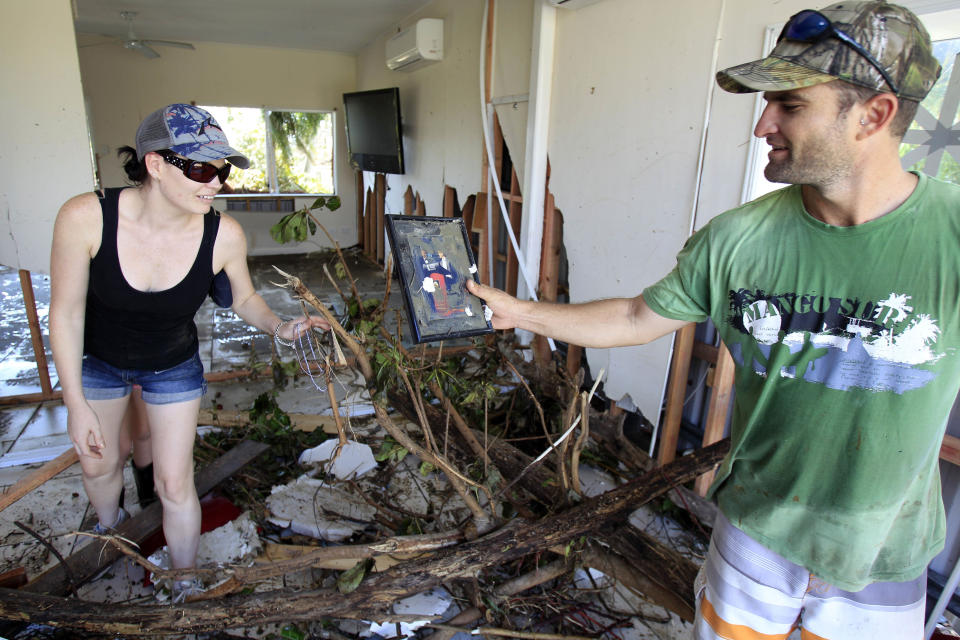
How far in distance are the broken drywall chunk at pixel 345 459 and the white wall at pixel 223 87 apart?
5044 mm

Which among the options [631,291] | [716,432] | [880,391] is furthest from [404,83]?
[880,391]

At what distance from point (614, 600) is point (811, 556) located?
1.14 meters

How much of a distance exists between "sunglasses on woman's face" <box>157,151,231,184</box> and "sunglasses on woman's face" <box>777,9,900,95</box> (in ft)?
4.86

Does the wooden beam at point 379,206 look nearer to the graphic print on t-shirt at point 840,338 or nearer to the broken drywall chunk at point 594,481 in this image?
the broken drywall chunk at point 594,481

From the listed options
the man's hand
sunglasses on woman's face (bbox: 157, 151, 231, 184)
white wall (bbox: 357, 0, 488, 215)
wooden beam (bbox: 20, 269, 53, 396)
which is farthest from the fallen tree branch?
white wall (bbox: 357, 0, 488, 215)

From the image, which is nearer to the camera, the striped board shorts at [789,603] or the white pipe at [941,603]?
the striped board shorts at [789,603]

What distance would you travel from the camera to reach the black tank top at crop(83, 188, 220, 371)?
170cm

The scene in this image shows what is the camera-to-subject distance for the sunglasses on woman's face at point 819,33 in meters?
1.01

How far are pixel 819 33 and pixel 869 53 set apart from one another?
4.0 inches

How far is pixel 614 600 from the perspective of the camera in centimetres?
213

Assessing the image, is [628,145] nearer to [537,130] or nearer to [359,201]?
[537,130]

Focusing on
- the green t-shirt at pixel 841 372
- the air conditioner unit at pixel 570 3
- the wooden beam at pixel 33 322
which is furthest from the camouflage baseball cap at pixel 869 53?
the wooden beam at pixel 33 322

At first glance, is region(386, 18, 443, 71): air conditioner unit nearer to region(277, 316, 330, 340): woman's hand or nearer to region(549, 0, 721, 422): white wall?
region(549, 0, 721, 422): white wall

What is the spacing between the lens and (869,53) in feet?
3.30
